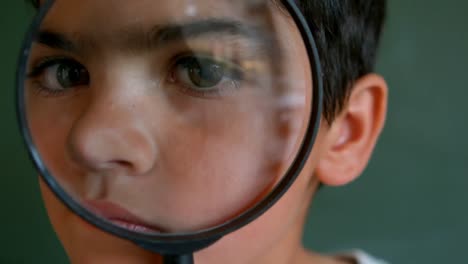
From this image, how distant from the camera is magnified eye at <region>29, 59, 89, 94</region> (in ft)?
2.47

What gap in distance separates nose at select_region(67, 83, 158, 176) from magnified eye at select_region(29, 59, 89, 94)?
0.21 feet

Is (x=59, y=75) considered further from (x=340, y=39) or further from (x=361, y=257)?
(x=361, y=257)

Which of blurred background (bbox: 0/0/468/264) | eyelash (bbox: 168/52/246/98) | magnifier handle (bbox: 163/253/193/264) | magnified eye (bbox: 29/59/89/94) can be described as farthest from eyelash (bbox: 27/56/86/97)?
blurred background (bbox: 0/0/468/264)

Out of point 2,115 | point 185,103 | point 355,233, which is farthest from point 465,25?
point 2,115

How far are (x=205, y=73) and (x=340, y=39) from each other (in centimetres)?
29

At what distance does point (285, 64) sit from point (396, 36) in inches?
27.0

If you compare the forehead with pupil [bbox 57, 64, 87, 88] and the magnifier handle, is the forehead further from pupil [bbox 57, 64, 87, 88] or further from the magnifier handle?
the magnifier handle

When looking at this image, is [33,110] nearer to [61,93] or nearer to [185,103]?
[61,93]

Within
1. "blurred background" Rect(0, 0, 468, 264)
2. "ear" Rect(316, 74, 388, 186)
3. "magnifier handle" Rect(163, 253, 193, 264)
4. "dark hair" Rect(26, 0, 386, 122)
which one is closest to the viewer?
"magnifier handle" Rect(163, 253, 193, 264)

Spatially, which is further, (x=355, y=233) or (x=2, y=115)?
(x=355, y=233)

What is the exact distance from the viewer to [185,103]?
2.39 ft

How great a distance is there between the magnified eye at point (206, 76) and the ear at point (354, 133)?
27 centimetres

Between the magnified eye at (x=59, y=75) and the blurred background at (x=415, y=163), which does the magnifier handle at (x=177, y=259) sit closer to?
the magnified eye at (x=59, y=75)

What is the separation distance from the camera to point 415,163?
134 centimetres
